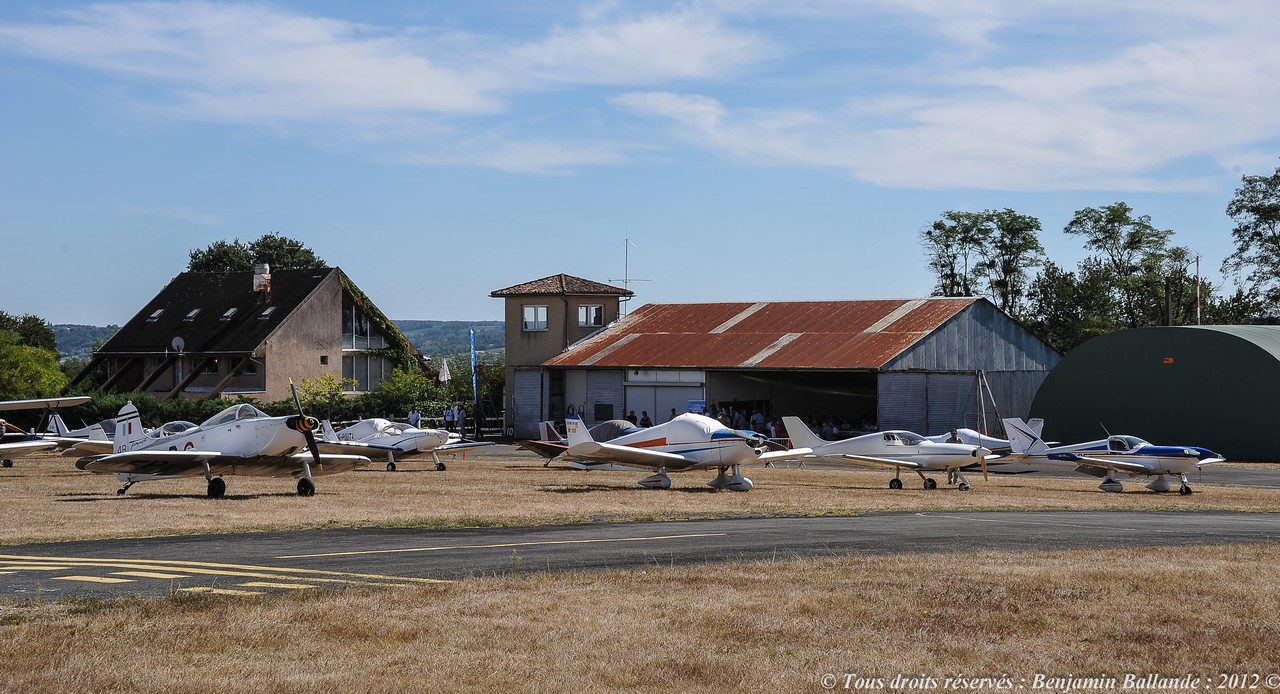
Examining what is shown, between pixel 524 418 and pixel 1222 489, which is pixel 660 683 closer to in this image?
pixel 1222 489

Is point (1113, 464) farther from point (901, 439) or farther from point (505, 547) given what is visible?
point (505, 547)

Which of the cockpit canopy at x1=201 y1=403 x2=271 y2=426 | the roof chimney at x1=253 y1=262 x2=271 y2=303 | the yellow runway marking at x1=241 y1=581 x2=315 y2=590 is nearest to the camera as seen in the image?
the yellow runway marking at x1=241 y1=581 x2=315 y2=590

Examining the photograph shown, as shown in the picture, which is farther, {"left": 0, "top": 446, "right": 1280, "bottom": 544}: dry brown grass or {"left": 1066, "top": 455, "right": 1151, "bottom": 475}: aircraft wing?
{"left": 1066, "top": 455, "right": 1151, "bottom": 475}: aircraft wing

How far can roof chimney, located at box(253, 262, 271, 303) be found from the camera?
223ft

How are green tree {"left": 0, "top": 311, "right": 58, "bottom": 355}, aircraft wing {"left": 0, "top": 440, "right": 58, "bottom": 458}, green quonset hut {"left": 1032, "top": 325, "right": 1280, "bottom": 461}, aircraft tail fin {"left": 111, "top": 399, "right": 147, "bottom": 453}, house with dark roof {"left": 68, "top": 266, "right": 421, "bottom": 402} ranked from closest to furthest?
aircraft tail fin {"left": 111, "top": 399, "right": 147, "bottom": 453} < aircraft wing {"left": 0, "top": 440, "right": 58, "bottom": 458} < green quonset hut {"left": 1032, "top": 325, "right": 1280, "bottom": 461} < house with dark roof {"left": 68, "top": 266, "right": 421, "bottom": 402} < green tree {"left": 0, "top": 311, "right": 58, "bottom": 355}

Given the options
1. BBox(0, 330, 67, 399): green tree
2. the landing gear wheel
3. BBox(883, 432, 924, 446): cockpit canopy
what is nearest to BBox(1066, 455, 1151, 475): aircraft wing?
BBox(883, 432, 924, 446): cockpit canopy

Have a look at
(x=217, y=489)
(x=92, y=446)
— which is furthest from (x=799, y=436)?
(x=92, y=446)

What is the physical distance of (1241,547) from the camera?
53.4 ft

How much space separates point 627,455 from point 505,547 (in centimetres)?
1288

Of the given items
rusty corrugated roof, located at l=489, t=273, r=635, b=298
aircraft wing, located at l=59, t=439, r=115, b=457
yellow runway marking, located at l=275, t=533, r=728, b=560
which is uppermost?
rusty corrugated roof, located at l=489, t=273, r=635, b=298

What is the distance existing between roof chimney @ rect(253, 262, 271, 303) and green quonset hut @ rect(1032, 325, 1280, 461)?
1597 inches

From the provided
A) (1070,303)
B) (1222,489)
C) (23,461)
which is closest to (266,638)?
(1222,489)

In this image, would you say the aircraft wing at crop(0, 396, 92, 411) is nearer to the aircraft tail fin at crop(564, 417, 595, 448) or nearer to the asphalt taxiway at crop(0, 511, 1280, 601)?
the aircraft tail fin at crop(564, 417, 595, 448)

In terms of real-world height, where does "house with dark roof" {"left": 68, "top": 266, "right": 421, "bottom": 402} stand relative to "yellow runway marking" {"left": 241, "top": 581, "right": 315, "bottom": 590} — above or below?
above
